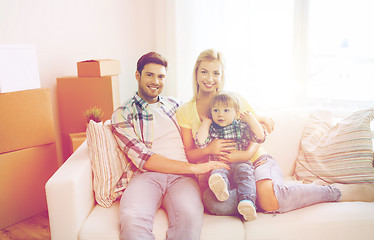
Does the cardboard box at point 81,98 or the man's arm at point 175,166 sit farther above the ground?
Result: the cardboard box at point 81,98

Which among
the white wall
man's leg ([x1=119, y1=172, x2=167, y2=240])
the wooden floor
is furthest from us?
the white wall

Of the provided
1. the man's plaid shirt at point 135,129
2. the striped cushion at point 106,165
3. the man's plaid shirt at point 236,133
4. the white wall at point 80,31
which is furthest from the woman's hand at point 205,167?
the white wall at point 80,31

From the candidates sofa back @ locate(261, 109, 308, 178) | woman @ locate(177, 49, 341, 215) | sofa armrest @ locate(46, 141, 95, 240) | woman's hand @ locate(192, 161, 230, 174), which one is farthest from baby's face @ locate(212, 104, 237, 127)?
sofa armrest @ locate(46, 141, 95, 240)

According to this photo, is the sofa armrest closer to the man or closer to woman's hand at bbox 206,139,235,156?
the man

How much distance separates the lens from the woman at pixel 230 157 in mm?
1596

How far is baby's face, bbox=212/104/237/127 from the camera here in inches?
68.6

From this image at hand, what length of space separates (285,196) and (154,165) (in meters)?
0.66

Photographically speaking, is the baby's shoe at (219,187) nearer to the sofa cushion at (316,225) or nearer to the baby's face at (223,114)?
the sofa cushion at (316,225)

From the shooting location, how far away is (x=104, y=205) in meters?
1.65

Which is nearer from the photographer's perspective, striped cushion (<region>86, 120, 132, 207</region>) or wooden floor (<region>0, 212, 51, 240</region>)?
striped cushion (<region>86, 120, 132, 207</region>)

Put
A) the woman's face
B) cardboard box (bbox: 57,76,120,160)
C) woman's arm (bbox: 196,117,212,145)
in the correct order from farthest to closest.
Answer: cardboard box (bbox: 57,76,120,160) → the woman's face → woman's arm (bbox: 196,117,212,145)

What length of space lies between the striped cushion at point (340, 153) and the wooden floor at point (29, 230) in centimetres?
161

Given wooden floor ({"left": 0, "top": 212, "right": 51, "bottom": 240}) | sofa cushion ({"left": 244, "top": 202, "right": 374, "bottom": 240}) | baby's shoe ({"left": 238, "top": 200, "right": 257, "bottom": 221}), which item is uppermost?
baby's shoe ({"left": 238, "top": 200, "right": 257, "bottom": 221})

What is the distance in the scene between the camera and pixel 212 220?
154 centimetres
